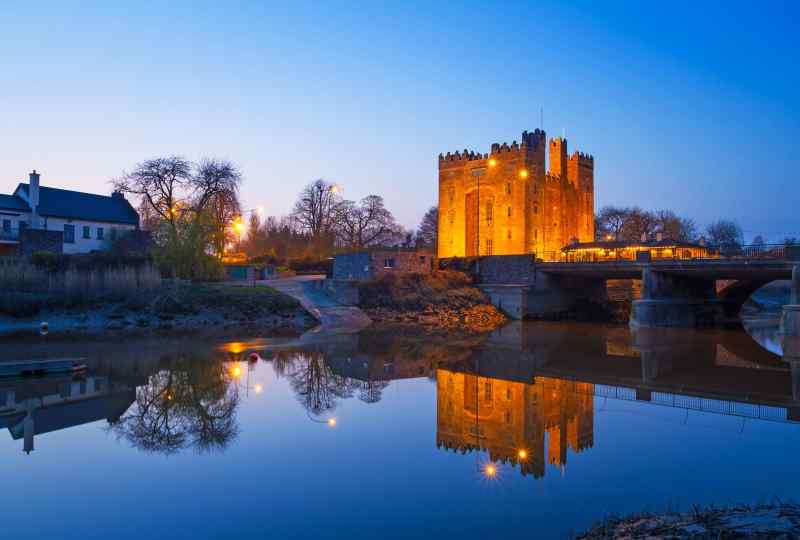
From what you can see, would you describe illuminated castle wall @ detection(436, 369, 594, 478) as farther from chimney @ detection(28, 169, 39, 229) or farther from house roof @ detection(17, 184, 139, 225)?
house roof @ detection(17, 184, 139, 225)

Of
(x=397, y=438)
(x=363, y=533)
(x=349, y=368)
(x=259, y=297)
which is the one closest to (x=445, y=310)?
(x=259, y=297)

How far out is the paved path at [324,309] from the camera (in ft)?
117

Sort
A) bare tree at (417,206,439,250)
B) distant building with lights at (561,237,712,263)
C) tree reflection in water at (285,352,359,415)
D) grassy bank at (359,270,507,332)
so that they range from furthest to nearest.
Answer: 1. bare tree at (417,206,439,250)
2. distant building with lights at (561,237,712,263)
3. grassy bank at (359,270,507,332)
4. tree reflection in water at (285,352,359,415)

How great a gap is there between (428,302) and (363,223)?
41.5 meters

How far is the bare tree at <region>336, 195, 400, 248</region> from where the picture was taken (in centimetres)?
8150

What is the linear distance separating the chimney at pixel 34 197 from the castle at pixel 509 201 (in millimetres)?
37469

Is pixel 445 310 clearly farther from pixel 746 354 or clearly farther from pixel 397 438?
pixel 397 438

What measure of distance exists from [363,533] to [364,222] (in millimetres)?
76586

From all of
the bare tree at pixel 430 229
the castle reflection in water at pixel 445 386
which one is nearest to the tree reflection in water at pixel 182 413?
the castle reflection in water at pixel 445 386

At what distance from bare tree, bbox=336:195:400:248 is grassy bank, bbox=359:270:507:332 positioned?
35.9 meters

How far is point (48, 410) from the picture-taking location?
45.6 feet

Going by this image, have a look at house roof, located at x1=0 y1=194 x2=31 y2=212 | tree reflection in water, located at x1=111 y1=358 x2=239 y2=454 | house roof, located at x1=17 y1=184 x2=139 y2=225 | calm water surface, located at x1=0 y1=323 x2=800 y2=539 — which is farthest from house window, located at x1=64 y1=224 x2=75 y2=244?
tree reflection in water, located at x1=111 y1=358 x2=239 y2=454

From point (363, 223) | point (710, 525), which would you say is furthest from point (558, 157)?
point (710, 525)

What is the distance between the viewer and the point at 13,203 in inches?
1924
